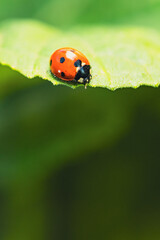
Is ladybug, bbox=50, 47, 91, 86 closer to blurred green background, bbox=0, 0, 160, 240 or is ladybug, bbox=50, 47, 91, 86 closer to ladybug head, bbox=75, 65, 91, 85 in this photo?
ladybug head, bbox=75, 65, 91, 85

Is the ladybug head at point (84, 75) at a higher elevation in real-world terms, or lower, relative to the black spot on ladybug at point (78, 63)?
lower

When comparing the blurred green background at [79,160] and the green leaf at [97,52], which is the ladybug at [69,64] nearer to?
the green leaf at [97,52]

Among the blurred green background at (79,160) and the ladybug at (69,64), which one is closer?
the ladybug at (69,64)

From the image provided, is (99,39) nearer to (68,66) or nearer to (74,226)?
(68,66)

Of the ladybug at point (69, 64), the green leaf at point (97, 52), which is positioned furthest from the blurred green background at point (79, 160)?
the ladybug at point (69, 64)

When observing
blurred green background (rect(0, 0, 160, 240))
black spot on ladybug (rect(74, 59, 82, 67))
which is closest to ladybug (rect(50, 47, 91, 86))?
black spot on ladybug (rect(74, 59, 82, 67))

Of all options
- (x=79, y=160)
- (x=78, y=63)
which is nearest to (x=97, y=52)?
(x=78, y=63)
